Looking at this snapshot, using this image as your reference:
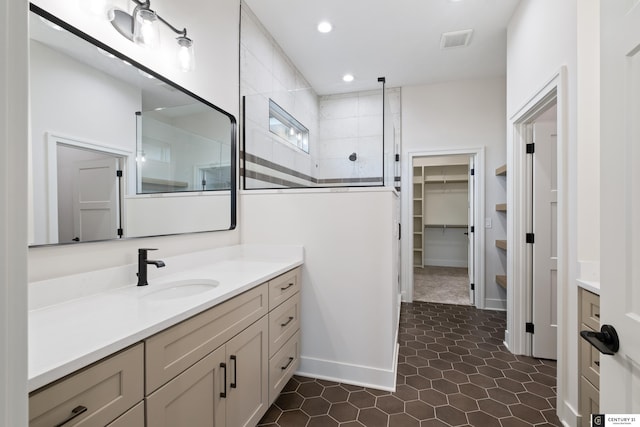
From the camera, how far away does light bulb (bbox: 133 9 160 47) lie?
1.48 meters

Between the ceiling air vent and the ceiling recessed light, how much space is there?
1.19 m

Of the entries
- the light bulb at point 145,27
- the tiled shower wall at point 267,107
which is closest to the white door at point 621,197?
the light bulb at point 145,27

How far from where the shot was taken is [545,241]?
252 cm

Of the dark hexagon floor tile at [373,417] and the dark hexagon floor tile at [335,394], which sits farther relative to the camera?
the dark hexagon floor tile at [335,394]

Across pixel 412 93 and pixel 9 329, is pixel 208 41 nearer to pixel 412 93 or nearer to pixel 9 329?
pixel 9 329

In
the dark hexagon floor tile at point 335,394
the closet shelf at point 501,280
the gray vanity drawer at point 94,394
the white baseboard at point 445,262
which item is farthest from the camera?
the white baseboard at point 445,262

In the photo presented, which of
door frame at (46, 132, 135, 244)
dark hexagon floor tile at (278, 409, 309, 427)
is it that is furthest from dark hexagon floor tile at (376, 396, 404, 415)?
door frame at (46, 132, 135, 244)

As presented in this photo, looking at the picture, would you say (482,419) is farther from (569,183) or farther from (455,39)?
(455,39)

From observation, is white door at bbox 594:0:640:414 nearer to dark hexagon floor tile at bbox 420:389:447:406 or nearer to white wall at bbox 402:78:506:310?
dark hexagon floor tile at bbox 420:389:447:406

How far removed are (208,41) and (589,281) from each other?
2.86 m

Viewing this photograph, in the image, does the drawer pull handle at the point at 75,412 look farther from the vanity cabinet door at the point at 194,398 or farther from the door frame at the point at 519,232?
the door frame at the point at 519,232

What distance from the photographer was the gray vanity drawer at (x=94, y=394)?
0.69 m

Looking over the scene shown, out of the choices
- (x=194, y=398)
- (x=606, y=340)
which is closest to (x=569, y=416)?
(x=606, y=340)

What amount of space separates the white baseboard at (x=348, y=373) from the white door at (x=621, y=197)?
4.70 ft
